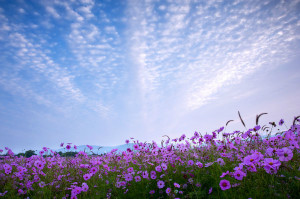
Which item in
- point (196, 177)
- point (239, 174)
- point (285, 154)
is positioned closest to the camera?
point (239, 174)

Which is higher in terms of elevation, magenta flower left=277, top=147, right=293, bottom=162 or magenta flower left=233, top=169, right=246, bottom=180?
magenta flower left=277, top=147, right=293, bottom=162

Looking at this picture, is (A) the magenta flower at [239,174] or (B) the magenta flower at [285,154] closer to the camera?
(A) the magenta flower at [239,174]

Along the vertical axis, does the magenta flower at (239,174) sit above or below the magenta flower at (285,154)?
below

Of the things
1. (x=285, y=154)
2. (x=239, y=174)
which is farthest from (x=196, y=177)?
(x=285, y=154)

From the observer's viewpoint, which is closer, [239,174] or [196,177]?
→ [239,174]

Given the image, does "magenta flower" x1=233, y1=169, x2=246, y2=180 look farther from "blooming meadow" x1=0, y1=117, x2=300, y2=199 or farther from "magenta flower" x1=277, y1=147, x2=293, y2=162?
"magenta flower" x1=277, y1=147, x2=293, y2=162

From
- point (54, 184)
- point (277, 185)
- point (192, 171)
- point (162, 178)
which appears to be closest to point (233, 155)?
point (192, 171)

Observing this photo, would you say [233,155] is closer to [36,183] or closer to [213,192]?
[213,192]

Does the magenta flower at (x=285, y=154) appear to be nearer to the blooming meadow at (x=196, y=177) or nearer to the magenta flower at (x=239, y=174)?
the blooming meadow at (x=196, y=177)

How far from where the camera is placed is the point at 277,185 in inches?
124

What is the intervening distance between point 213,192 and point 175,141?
9.27 ft

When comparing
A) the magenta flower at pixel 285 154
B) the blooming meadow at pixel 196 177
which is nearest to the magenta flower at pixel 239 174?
the blooming meadow at pixel 196 177

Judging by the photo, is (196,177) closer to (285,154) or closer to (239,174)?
(239,174)

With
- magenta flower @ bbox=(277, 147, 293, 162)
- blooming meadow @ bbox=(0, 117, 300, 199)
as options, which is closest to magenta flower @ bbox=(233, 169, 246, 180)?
blooming meadow @ bbox=(0, 117, 300, 199)
